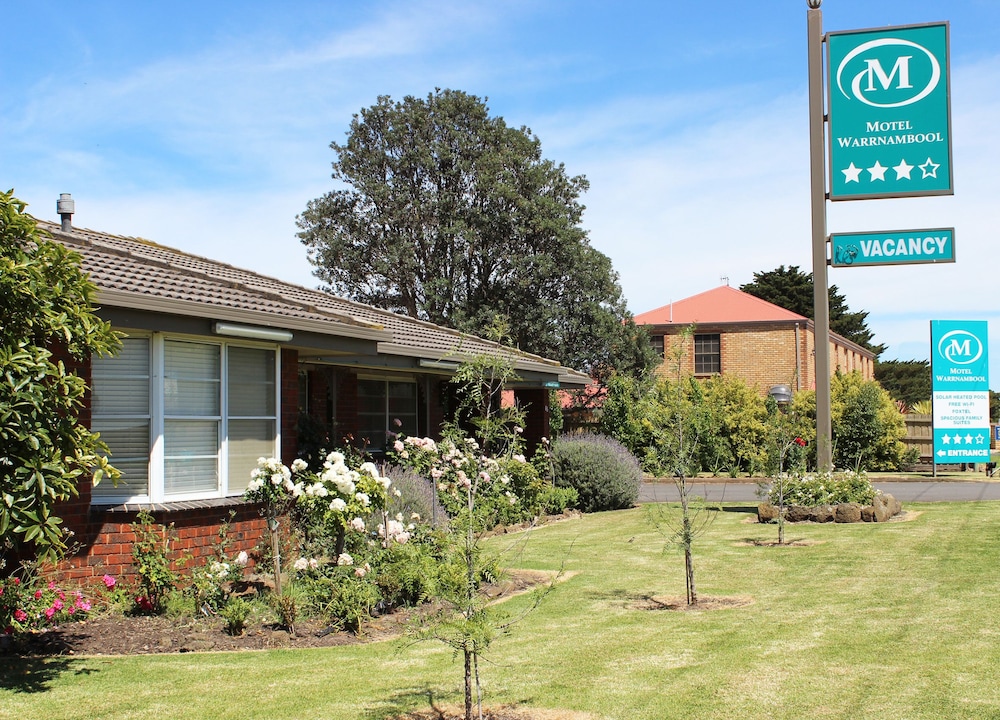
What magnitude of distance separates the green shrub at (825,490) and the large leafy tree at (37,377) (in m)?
13.0

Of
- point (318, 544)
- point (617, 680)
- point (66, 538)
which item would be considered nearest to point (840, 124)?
point (318, 544)

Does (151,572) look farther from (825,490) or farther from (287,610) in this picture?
(825,490)

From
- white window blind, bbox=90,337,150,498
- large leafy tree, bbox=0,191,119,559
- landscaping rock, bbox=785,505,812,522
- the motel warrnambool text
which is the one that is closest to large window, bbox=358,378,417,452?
white window blind, bbox=90,337,150,498

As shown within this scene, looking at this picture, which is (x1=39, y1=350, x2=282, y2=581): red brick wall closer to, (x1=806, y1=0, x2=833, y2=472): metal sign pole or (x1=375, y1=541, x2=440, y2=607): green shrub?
(x1=375, y1=541, x2=440, y2=607): green shrub

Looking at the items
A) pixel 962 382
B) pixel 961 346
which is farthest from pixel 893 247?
pixel 962 382

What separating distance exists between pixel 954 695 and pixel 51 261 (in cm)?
725

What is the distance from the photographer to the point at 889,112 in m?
17.6

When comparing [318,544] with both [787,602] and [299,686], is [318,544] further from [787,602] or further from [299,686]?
[787,602]

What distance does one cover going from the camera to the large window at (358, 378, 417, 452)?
17.2m

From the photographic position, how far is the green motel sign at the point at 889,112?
17344 mm

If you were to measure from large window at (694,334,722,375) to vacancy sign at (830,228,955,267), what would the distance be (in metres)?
23.6

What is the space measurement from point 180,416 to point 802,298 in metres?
51.5

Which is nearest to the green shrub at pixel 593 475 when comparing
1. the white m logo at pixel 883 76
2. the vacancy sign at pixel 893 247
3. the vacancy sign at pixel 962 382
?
the vacancy sign at pixel 893 247

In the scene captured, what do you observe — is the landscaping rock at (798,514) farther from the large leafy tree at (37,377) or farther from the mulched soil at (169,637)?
the large leafy tree at (37,377)
